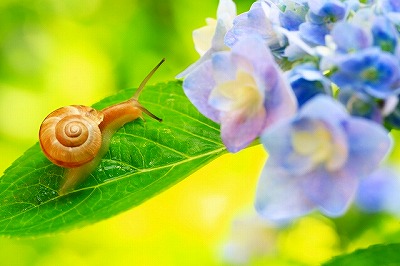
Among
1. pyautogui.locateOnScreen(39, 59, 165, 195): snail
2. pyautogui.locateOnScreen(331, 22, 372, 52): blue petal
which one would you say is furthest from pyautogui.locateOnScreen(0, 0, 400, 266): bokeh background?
pyautogui.locateOnScreen(331, 22, 372, 52): blue petal

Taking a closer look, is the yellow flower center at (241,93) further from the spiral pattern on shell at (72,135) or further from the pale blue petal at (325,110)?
the spiral pattern on shell at (72,135)

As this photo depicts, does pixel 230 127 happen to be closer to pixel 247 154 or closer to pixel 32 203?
pixel 32 203

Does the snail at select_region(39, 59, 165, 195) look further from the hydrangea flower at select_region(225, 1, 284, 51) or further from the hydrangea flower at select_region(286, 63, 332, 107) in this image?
the hydrangea flower at select_region(286, 63, 332, 107)

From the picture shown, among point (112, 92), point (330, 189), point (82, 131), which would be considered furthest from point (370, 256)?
point (112, 92)

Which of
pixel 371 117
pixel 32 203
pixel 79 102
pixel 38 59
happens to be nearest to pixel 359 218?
pixel 32 203

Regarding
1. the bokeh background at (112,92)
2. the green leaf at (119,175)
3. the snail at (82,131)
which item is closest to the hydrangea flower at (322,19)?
the green leaf at (119,175)

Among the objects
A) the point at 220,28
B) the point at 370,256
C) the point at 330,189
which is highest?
the point at 220,28

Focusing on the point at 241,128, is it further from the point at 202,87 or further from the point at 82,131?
the point at 82,131

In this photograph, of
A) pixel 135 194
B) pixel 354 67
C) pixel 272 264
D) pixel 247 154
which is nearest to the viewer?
pixel 354 67
